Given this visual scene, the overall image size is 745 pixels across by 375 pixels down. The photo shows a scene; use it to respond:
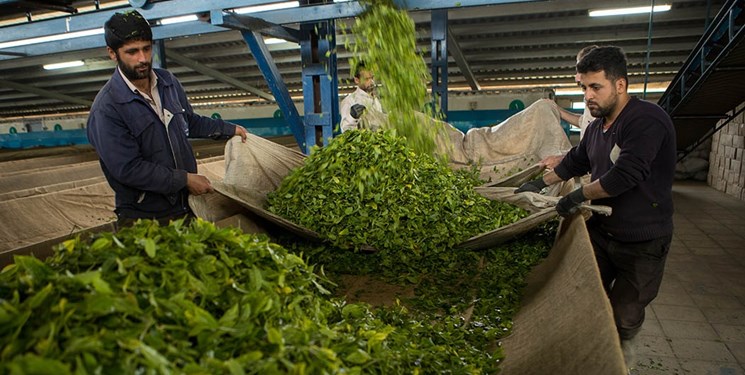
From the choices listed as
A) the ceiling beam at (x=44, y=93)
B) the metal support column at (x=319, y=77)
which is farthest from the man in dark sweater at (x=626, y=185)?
the ceiling beam at (x=44, y=93)

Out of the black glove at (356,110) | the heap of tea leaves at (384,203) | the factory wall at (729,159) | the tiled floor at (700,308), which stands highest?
the black glove at (356,110)

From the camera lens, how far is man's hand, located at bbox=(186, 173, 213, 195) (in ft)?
8.13

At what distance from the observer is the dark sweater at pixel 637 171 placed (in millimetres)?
2264

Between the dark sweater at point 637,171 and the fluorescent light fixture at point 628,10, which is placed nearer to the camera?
the dark sweater at point 637,171

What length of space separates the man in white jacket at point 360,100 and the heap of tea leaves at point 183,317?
259cm

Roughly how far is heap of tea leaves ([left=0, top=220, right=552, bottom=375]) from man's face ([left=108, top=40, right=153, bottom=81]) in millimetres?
1221

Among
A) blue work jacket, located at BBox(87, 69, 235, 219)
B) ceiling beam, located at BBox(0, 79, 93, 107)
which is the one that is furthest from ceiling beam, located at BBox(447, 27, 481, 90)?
ceiling beam, located at BBox(0, 79, 93, 107)

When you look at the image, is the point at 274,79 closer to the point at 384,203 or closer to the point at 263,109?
the point at 384,203

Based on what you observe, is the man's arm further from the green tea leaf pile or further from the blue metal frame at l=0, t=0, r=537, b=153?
the blue metal frame at l=0, t=0, r=537, b=153

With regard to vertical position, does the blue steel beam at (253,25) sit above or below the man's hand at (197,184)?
above

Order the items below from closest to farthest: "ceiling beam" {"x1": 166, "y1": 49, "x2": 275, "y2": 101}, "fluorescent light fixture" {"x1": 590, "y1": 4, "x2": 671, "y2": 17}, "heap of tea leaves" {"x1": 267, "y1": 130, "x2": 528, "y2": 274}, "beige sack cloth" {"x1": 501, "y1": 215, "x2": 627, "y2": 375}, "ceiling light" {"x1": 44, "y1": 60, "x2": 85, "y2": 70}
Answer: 1. "beige sack cloth" {"x1": 501, "y1": 215, "x2": 627, "y2": 375}
2. "heap of tea leaves" {"x1": 267, "y1": 130, "x2": 528, "y2": 274}
3. "fluorescent light fixture" {"x1": 590, "y1": 4, "x2": 671, "y2": 17}
4. "ceiling beam" {"x1": 166, "y1": 49, "x2": 275, "y2": 101}
5. "ceiling light" {"x1": 44, "y1": 60, "x2": 85, "y2": 70}

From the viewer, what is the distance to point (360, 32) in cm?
364

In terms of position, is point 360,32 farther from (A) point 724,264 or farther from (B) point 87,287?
(A) point 724,264

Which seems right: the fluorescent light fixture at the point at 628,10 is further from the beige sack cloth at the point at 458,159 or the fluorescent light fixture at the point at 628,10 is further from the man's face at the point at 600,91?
the man's face at the point at 600,91
